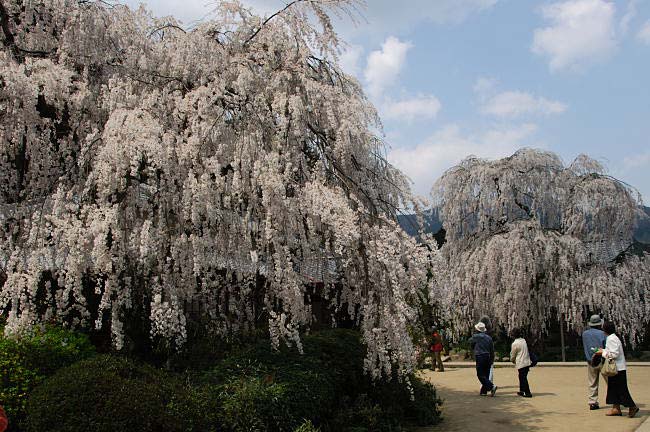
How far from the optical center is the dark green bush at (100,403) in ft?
17.6

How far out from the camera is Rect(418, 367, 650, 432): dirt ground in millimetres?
8562

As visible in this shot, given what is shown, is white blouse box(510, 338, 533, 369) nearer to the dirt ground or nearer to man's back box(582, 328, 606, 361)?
the dirt ground

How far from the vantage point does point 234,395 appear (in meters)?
6.19

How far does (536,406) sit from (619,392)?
158cm

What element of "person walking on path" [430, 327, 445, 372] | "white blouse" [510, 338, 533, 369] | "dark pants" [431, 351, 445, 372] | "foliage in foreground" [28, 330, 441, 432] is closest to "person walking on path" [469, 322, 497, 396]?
"white blouse" [510, 338, 533, 369]

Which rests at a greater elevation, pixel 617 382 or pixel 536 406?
pixel 617 382

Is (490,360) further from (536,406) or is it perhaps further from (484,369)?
(536,406)

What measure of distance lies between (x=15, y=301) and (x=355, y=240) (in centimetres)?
380

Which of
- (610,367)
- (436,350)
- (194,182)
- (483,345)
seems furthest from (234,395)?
(436,350)

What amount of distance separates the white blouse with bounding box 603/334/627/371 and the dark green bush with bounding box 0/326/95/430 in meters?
7.36

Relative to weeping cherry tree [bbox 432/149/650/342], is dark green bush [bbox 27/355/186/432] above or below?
below

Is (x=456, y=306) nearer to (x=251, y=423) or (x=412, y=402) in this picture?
(x=412, y=402)

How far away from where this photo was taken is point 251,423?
596 cm

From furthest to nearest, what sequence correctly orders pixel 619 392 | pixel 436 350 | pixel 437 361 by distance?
pixel 437 361
pixel 436 350
pixel 619 392
